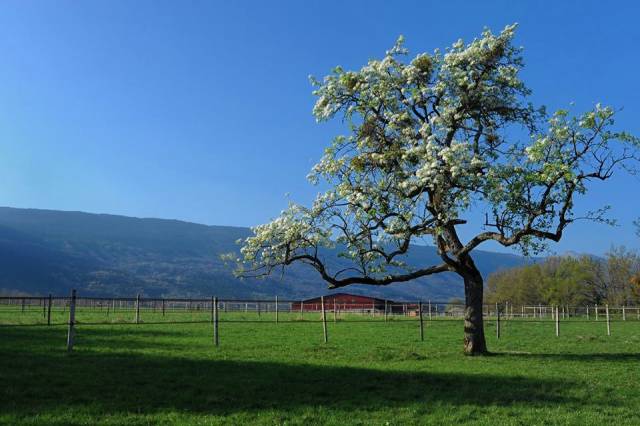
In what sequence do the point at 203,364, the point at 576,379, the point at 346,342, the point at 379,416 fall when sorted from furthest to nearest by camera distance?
the point at 346,342 < the point at 203,364 < the point at 576,379 < the point at 379,416

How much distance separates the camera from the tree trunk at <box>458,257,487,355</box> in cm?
2103

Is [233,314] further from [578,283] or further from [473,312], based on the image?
[578,283]

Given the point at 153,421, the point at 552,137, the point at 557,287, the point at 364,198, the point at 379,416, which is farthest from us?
the point at 557,287

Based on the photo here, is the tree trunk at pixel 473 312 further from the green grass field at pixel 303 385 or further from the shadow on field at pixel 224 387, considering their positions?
the shadow on field at pixel 224 387

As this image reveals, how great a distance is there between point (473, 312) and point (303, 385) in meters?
9.78

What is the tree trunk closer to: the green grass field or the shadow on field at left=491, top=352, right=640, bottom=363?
the green grass field

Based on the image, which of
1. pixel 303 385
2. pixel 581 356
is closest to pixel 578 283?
pixel 581 356

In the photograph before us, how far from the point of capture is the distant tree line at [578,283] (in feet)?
297

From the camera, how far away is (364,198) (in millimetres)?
20688

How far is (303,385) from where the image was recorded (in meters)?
13.4

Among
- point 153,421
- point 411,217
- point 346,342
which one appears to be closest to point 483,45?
point 411,217

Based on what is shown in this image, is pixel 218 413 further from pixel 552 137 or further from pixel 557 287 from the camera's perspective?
pixel 557 287

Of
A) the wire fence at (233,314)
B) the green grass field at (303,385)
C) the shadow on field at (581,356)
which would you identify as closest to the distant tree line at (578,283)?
the wire fence at (233,314)

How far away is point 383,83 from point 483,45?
3.54 meters
